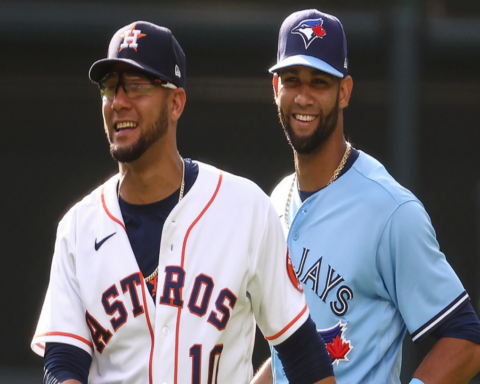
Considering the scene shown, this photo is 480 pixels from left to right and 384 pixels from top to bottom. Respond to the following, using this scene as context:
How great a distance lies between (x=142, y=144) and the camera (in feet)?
6.68

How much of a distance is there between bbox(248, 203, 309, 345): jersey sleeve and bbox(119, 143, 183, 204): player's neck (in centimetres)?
27

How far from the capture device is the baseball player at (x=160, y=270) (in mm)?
1937

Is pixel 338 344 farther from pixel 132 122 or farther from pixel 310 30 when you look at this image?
pixel 310 30

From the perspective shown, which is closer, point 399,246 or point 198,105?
point 399,246

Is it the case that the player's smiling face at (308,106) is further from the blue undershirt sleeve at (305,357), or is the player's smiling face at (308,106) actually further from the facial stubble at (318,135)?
the blue undershirt sleeve at (305,357)

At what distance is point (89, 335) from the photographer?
199 cm

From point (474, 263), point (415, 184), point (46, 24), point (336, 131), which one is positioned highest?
point (46, 24)

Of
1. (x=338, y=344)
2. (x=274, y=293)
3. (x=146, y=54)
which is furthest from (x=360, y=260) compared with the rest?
(x=146, y=54)

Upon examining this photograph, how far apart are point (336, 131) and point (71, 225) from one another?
0.88 meters

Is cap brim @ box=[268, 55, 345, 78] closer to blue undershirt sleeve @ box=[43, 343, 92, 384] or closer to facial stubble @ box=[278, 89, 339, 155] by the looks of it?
facial stubble @ box=[278, 89, 339, 155]

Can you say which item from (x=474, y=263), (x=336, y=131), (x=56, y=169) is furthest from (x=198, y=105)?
(x=336, y=131)

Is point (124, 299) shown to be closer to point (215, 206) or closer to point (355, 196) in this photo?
point (215, 206)

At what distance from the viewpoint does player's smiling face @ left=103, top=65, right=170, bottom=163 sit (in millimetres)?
2029

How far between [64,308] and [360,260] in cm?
81
